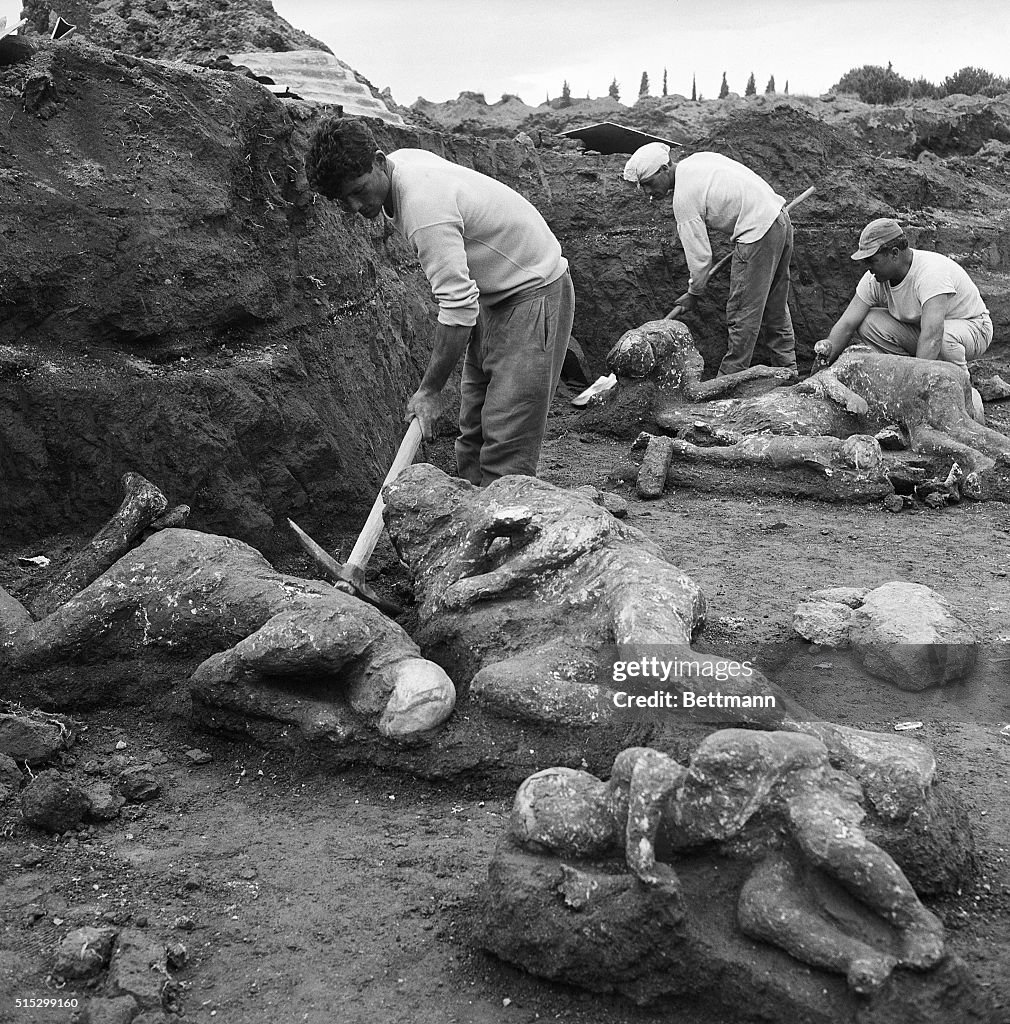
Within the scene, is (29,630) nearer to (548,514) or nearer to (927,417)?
(548,514)

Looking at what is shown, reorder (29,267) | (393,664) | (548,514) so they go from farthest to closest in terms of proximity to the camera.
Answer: (29,267) → (548,514) → (393,664)

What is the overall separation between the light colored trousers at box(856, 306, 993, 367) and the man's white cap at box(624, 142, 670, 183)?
1880mm

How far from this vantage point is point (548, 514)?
4355mm

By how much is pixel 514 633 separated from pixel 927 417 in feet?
13.6

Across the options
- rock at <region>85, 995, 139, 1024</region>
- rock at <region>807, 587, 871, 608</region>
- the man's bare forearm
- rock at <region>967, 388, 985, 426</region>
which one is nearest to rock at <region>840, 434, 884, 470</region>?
rock at <region>967, 388, 985, 426</region>

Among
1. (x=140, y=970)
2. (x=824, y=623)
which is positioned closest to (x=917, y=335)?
(x=824, y=623)

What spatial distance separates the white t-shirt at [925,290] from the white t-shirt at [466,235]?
136 inches

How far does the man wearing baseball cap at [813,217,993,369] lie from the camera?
758 cm

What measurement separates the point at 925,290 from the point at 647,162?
219 centimetres

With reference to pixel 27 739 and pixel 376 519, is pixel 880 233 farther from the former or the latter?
pixel 27 739

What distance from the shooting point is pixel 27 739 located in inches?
145

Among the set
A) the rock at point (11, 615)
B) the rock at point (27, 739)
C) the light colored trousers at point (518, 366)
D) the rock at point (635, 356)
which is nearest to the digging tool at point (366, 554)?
the light colored trousers at point (518, 366)

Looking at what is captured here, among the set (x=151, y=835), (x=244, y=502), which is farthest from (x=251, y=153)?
(x=151, y=835)

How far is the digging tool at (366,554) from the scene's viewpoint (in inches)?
190
